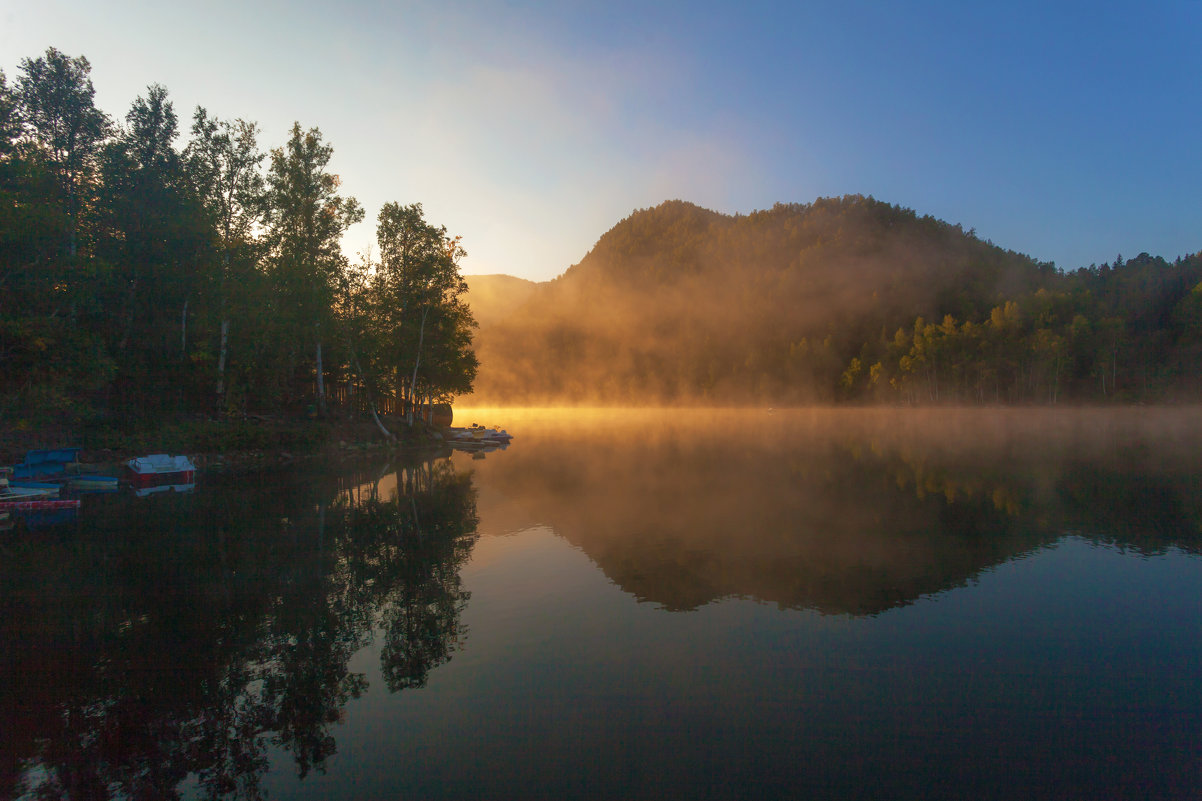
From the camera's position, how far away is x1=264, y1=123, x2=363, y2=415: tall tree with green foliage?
151ft

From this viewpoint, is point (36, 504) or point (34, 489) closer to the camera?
point (36, 504)

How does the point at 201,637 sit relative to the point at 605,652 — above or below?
above

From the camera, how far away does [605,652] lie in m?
11.2

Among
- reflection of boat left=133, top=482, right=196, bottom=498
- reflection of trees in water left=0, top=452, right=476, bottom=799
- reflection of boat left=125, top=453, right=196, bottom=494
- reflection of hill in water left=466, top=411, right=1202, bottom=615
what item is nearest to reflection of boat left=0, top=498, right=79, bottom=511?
reflection of trees in water left=0, top=452, right=476, bottom=799

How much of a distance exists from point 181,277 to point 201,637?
38.4 metres

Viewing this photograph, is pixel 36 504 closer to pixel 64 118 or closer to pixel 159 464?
pixel 159 464

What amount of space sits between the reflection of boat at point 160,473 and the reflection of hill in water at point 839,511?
16.4 m

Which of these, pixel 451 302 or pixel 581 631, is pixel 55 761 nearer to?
pixel 581 631

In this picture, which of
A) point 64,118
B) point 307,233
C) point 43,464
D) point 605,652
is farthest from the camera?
point 307,233

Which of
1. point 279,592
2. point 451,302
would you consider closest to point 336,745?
point 279,592

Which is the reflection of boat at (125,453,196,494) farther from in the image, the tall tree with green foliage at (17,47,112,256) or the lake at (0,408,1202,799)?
the tall tree with green foliage at (17,47,112,256)

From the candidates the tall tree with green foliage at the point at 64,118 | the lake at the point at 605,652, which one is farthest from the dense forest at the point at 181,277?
the lake at the point at 605,652

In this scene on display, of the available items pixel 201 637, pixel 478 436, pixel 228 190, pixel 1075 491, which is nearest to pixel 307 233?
pixel 228 190

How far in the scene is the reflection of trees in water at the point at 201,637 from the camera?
7.60 m
